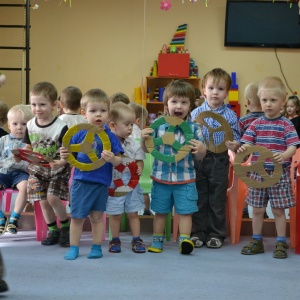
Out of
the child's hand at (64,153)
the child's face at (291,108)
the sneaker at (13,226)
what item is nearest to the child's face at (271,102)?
the child's hand at (64,153)

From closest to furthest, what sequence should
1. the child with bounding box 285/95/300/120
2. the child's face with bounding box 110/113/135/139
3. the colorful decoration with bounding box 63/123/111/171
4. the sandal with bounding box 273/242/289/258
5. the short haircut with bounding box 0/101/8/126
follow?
the colorful decoration with bounding box 63/123/111/171 < the sandal with bounding box 273/242/289/258 < the child's face with bounding box 110/113/135/139 < the short haircut with bounding box 0/101/8/126 < the child with bounding box 285/95/300/120

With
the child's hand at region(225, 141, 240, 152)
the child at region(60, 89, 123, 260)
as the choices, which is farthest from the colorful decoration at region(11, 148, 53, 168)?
the child's hand at region(225, 141, 240, 152)

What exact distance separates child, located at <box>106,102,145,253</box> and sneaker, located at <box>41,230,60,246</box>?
378mm

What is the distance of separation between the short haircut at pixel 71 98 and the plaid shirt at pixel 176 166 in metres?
0.79

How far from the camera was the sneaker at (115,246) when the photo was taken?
11.0 feet

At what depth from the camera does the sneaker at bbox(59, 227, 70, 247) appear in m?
3.49

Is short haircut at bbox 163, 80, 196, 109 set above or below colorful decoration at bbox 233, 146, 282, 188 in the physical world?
above

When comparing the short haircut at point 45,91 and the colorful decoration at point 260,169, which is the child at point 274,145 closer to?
the colorful decoration at point 260,169

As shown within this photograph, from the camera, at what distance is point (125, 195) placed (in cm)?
341

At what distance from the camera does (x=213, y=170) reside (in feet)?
11.7

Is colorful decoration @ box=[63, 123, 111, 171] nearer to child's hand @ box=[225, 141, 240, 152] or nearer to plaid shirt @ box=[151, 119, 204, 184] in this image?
plaid shirt @ box=[151, 119, 204, 184]

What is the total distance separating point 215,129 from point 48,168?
1.01 m

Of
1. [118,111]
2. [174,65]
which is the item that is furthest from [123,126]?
[174,65]

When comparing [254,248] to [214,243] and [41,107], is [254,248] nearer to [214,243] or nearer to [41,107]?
[214,243]
